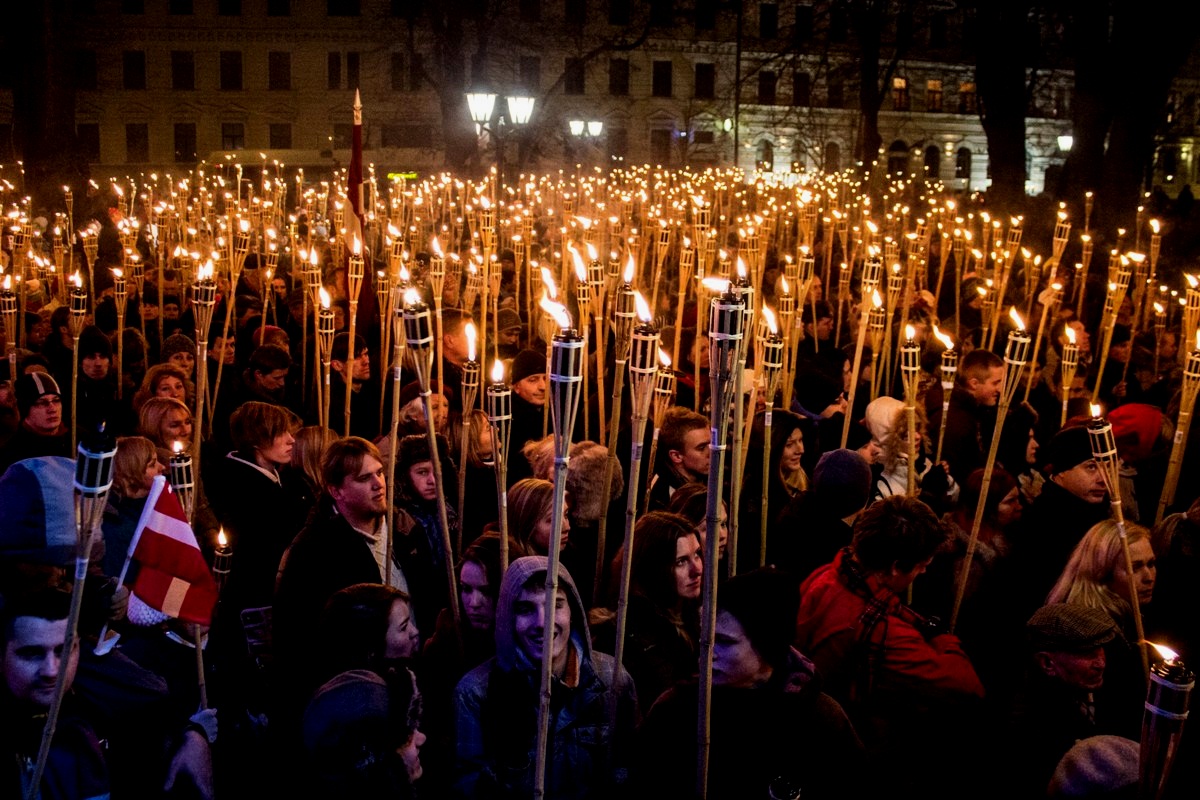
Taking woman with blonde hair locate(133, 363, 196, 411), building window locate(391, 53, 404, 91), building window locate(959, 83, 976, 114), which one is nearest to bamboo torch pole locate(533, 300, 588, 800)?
woman with blonde hair locate(133, 363, 196, 411)

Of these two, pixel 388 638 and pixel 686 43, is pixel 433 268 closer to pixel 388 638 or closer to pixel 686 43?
pixel 388 638

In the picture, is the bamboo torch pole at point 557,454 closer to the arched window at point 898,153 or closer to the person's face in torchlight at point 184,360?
the person's face in torchlight at point 184,360

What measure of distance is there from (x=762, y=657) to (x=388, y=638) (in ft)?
3.16

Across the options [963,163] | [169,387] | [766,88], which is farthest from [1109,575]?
[963,163]

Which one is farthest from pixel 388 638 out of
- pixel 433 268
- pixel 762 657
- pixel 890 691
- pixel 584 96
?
pixel 584 96

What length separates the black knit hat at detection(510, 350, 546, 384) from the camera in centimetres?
610

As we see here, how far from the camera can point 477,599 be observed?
3709 mm

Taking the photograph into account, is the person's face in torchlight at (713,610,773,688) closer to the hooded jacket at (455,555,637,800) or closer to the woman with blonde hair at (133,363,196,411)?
the hooded jacket at (455,555,637,800)

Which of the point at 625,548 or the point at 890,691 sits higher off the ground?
the point at 625,548

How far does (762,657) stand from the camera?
297 cm

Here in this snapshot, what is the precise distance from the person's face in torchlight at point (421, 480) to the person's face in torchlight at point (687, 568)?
128 centimetres

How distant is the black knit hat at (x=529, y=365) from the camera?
6098mm

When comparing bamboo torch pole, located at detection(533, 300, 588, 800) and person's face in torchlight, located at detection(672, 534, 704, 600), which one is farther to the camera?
person's face in torchlight, located at detection(672, 534, 704, 600)

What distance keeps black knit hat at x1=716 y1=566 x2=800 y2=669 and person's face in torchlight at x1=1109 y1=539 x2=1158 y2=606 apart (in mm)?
1480
